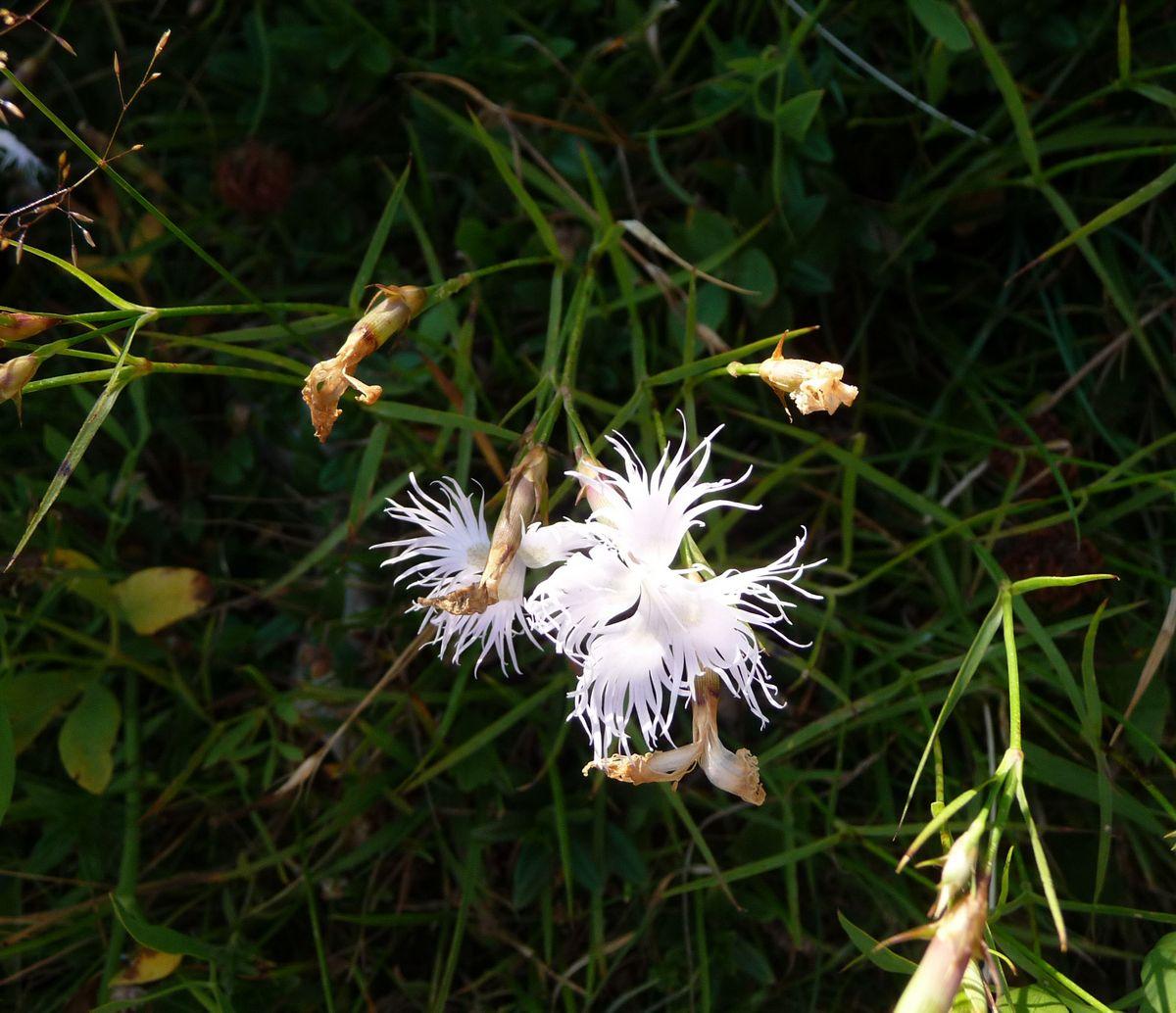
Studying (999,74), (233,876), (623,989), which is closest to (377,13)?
(999,74)

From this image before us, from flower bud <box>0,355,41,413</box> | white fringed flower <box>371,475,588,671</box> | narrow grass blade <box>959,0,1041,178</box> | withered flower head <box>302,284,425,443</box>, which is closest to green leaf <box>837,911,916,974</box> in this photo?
white fringed flower <box>371,475,588,671</box>

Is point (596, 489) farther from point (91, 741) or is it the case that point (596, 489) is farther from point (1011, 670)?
point (91, 741)

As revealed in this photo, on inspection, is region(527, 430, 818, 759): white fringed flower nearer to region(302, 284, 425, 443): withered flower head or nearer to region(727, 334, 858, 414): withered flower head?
region(727, 334, 858, 414): withered flower head

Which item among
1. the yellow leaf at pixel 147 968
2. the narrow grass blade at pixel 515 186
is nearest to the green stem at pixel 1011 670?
the narrow grass blade at pixel 515 186

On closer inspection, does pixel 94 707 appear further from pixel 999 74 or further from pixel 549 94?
pixel 999 74

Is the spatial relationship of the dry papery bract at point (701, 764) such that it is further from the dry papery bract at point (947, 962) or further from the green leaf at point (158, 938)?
the green leaf at point (158, 938)

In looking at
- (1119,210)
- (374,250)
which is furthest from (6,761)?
(1119,210)
